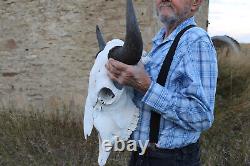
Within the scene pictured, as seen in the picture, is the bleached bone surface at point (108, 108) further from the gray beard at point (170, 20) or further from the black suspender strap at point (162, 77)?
the gray beard at point (170, 20)

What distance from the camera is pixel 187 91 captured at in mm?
2139

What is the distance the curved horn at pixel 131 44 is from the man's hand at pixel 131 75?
0.04m

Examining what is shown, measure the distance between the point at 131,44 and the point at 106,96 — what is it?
341 mm

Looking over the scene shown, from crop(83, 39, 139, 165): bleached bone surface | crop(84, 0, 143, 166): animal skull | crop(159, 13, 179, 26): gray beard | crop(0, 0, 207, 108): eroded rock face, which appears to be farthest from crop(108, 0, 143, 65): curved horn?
crop(0, 0, 207, 108): eroded rock face

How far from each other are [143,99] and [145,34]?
200 inches

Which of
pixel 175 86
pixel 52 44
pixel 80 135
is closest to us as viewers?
pixel 175 86

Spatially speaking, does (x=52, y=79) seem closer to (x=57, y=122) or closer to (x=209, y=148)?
(x=57, y=122)

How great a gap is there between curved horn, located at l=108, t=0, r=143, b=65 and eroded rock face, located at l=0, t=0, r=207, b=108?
501cm

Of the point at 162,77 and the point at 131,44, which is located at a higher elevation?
the point at 131,44

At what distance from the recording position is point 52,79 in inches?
322

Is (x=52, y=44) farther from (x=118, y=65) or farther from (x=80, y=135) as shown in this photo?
(x=118, y=65)

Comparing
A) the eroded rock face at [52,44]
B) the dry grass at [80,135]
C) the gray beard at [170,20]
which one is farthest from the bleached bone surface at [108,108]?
the eroded rock face at [52,44]

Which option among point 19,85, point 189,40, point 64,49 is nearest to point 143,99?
point 189,40

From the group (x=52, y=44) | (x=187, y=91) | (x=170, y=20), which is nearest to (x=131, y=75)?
(x=187, y=91)
